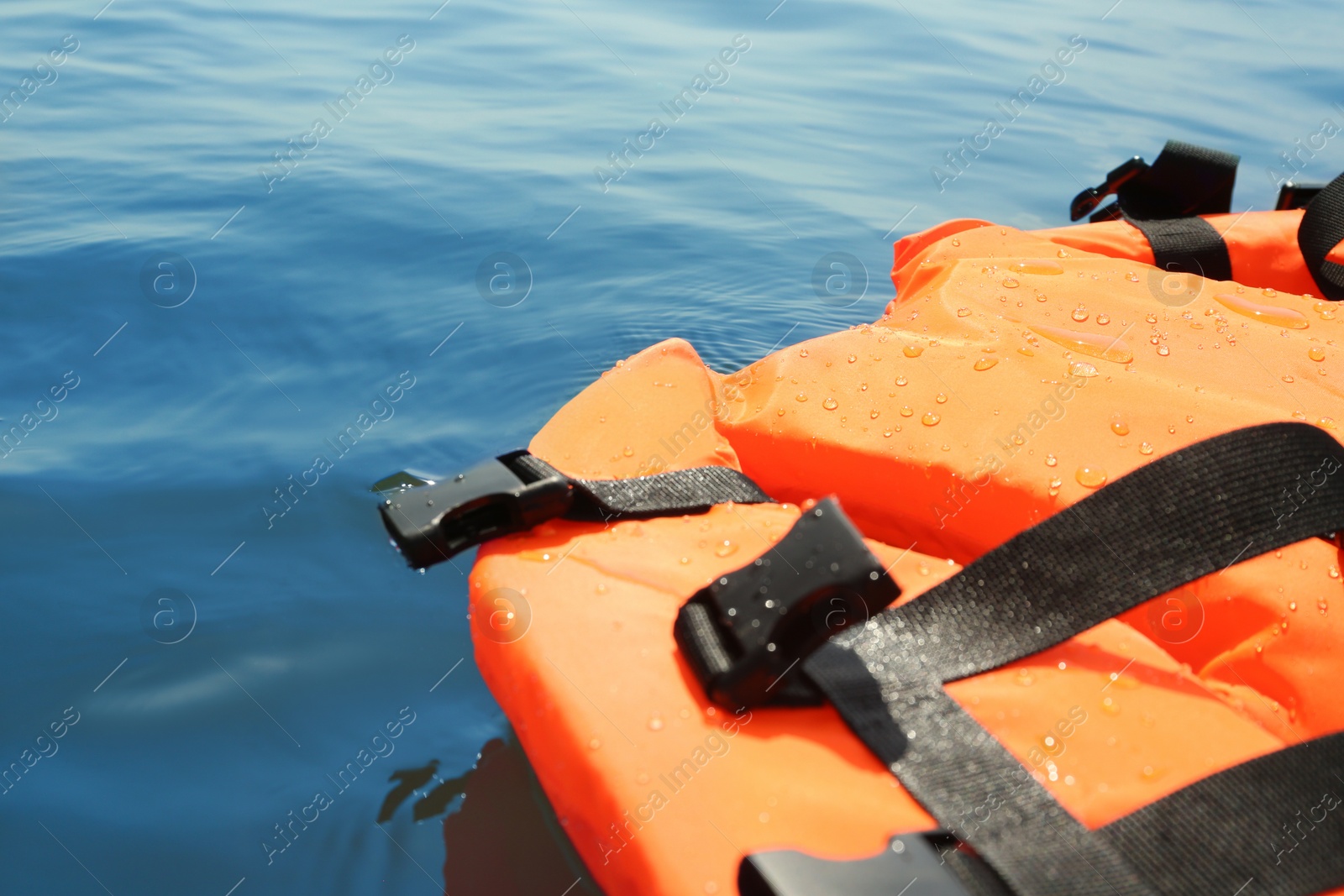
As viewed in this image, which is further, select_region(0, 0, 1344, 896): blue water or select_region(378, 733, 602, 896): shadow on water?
select_region(0, 0, 1344, 896): blue water

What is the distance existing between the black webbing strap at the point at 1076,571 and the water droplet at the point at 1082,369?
28 centimetres

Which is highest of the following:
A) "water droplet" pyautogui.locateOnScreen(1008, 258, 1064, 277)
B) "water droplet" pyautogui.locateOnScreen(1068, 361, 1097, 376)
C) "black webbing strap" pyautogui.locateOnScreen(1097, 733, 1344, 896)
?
"water droplet" pyautogui.locateOnScreen(1068, 361, 1097, 376)

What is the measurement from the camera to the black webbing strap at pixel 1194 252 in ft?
6.86

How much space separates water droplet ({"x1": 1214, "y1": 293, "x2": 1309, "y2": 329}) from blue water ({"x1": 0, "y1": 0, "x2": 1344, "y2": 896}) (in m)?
1.34

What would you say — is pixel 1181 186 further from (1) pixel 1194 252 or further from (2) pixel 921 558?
(2) pixel 921 558

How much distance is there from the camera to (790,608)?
1021 mm

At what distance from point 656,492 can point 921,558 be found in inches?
15.4

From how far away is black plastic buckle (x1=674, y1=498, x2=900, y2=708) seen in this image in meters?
1.02

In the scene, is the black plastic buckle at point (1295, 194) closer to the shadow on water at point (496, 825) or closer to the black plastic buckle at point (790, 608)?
the black plastic buckle at point (790, 608)

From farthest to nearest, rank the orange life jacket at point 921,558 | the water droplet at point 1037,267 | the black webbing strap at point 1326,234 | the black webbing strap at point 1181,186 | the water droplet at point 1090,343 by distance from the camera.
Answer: the black webbing strap at point 1181,186
the black webbing strap at point 1326,234
the water droplet at point 1037,267
the water droplet at point 1090,343
the orange life jacket at point 921,558

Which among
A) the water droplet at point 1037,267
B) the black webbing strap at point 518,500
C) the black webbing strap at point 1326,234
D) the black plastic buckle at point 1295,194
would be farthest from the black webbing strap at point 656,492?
the black plastic buckle at point 1295,194

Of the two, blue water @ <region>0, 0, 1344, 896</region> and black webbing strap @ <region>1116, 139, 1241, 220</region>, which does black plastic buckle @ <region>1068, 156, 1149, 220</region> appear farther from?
blue water @ <region>0, 0, 1344, 896</region>

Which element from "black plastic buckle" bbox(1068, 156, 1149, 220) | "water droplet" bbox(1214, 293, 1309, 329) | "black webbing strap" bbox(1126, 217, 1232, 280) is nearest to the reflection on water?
"water droplet" bbox(1214, 293, 1309, 329)

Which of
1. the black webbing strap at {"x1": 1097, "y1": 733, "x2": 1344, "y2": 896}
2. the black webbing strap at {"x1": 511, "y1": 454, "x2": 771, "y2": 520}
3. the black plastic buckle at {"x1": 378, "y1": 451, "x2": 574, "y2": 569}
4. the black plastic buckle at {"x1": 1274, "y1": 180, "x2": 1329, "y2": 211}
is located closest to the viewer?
the black webbing strap at {"x1": 1097, "y1": 733, "x2": 1344, "y2": 896}
